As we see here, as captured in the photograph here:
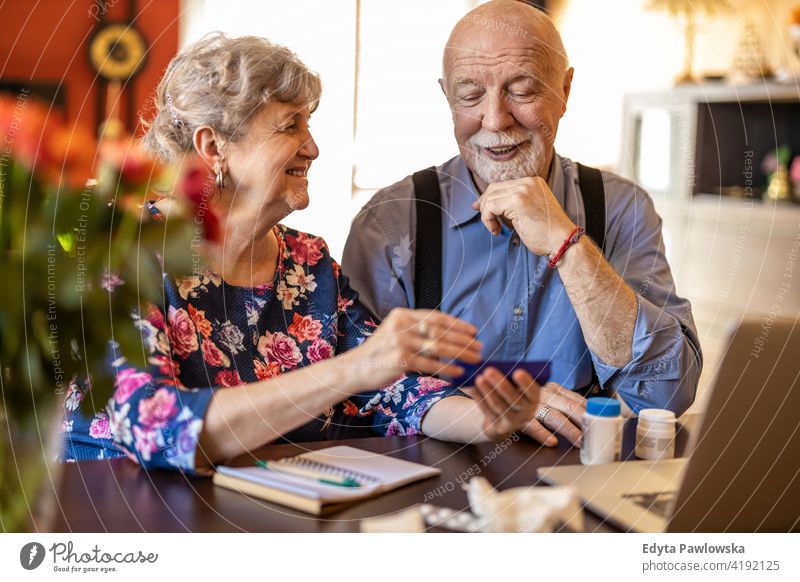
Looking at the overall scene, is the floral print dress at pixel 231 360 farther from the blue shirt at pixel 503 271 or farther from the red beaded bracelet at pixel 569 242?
the red beaded bracelet at pixel 569 242

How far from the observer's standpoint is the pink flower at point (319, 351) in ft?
4.46

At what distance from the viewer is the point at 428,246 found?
1.63 metres

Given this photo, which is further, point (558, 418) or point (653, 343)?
point (653, 343)

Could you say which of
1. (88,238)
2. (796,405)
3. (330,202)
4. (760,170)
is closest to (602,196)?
(330,202)

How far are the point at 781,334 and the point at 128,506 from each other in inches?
27.2

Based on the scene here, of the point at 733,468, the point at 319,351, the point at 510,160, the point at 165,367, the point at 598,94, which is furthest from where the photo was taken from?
the point at 598,94

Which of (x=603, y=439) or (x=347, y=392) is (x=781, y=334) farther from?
(x=347, y=392)

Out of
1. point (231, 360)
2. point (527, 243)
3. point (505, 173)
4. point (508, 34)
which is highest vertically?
point (508, 34)

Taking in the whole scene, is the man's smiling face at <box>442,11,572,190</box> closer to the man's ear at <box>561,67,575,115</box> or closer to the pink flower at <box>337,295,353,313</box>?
the man's ear at <box>561,67,575,115</box>

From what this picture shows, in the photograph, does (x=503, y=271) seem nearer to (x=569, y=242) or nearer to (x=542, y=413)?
(x=569, y=242)

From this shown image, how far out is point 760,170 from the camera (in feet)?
11.6

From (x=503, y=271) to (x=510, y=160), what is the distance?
0.20m

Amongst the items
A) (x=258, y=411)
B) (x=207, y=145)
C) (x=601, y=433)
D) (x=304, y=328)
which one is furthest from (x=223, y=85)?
(x=601, y=433)

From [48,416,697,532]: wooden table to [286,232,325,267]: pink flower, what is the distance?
1.14 feet
